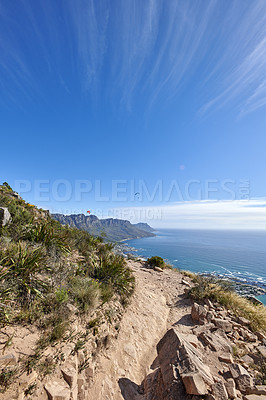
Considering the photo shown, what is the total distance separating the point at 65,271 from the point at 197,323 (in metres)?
5.44

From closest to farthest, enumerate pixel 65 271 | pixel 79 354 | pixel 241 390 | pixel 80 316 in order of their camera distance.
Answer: pixel 241 390, pixel 79 354, pixel 80 316, pixel 65 271

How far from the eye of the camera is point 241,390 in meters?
2.45

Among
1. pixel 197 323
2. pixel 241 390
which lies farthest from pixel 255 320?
pixel 241 390

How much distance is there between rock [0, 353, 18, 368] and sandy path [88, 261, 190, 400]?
64.2 inches

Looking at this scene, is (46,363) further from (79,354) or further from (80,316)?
(80,316)

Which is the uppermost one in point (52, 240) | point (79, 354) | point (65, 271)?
point (52, 240)

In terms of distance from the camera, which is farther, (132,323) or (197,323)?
(197,323)

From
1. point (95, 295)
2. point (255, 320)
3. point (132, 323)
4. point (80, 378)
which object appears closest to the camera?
point (80, 378)

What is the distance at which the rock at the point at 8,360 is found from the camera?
90.8 inches

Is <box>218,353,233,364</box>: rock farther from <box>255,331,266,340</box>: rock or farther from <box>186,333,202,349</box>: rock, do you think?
<box>255,331,266,340</box>: rock

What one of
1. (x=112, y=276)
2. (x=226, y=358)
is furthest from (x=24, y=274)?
(x=226, y=358)

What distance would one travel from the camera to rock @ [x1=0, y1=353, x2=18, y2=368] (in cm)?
231

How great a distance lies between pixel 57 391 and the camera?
2352mm

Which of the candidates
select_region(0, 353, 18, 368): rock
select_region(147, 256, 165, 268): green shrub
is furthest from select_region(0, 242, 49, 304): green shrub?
select_region(147, 256, 165, 268): green shrub
